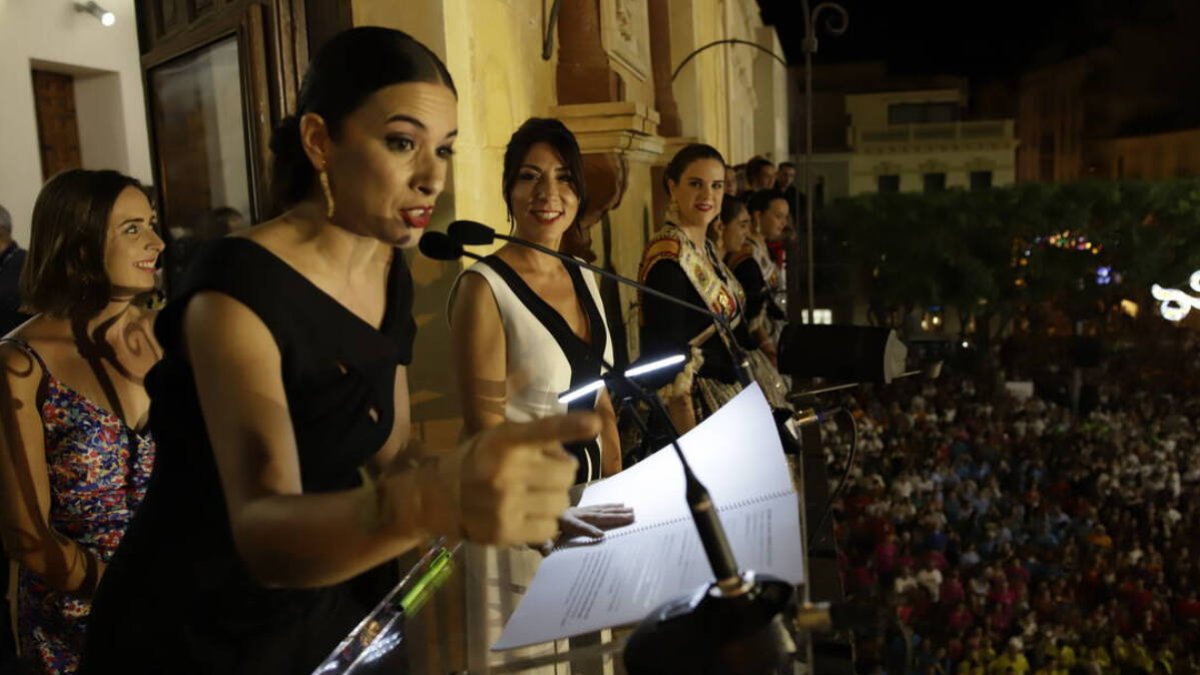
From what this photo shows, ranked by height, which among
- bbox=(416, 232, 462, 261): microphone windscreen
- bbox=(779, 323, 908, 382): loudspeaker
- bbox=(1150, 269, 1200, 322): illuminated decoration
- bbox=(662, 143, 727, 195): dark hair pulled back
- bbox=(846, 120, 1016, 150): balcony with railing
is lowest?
bbox=(1150, 269, 1200, 322): illuminated decoration

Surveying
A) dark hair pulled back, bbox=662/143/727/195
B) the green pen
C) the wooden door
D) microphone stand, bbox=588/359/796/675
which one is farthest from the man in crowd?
microphone stand, bbox=588/359/796/675

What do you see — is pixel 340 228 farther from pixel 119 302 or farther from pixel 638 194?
pixel 638 194

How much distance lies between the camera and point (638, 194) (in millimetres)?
5109

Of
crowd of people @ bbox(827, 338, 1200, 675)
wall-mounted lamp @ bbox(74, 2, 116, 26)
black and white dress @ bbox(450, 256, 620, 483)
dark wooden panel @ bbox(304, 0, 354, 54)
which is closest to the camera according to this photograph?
black and white dress @ bbox(450, 256, 620, 483)

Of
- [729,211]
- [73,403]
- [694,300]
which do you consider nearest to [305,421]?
[73,403]

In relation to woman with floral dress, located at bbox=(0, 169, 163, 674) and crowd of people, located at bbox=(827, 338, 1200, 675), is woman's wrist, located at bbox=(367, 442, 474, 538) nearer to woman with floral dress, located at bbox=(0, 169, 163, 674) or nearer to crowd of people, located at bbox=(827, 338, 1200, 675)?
woman with floral dress, located at bbox=(0, 169, 163, 674)

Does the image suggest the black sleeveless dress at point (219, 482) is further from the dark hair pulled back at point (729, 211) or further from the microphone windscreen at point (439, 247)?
the dark hair pulled back at point (729, 211)

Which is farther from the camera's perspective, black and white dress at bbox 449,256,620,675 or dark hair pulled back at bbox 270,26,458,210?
black and white dress at bbox 449,256,620,675

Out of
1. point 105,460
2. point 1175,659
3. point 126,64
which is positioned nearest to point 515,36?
point 105,460

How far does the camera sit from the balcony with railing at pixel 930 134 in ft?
112

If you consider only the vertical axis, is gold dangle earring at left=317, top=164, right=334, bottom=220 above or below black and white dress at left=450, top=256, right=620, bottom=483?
above

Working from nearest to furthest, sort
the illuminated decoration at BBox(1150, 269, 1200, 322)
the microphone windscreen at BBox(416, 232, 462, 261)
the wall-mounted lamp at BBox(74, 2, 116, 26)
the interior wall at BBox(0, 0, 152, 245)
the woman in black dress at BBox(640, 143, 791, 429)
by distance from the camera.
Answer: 1. the microphone windscreen at BBox(416, 232, 462, 261)
2. the woman in black dress at BBox(640, 143, 791, 429)
3. the interior wall at BBox(0, 0, 152, 245)
4. the wall-mounted lamp at BBox(74, 2, 116, 26)
5. the illuminated decoration at BBox(1150, 269, 1200, 322)

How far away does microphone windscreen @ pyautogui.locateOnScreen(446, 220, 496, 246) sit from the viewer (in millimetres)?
1370

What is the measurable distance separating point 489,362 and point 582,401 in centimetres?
20
